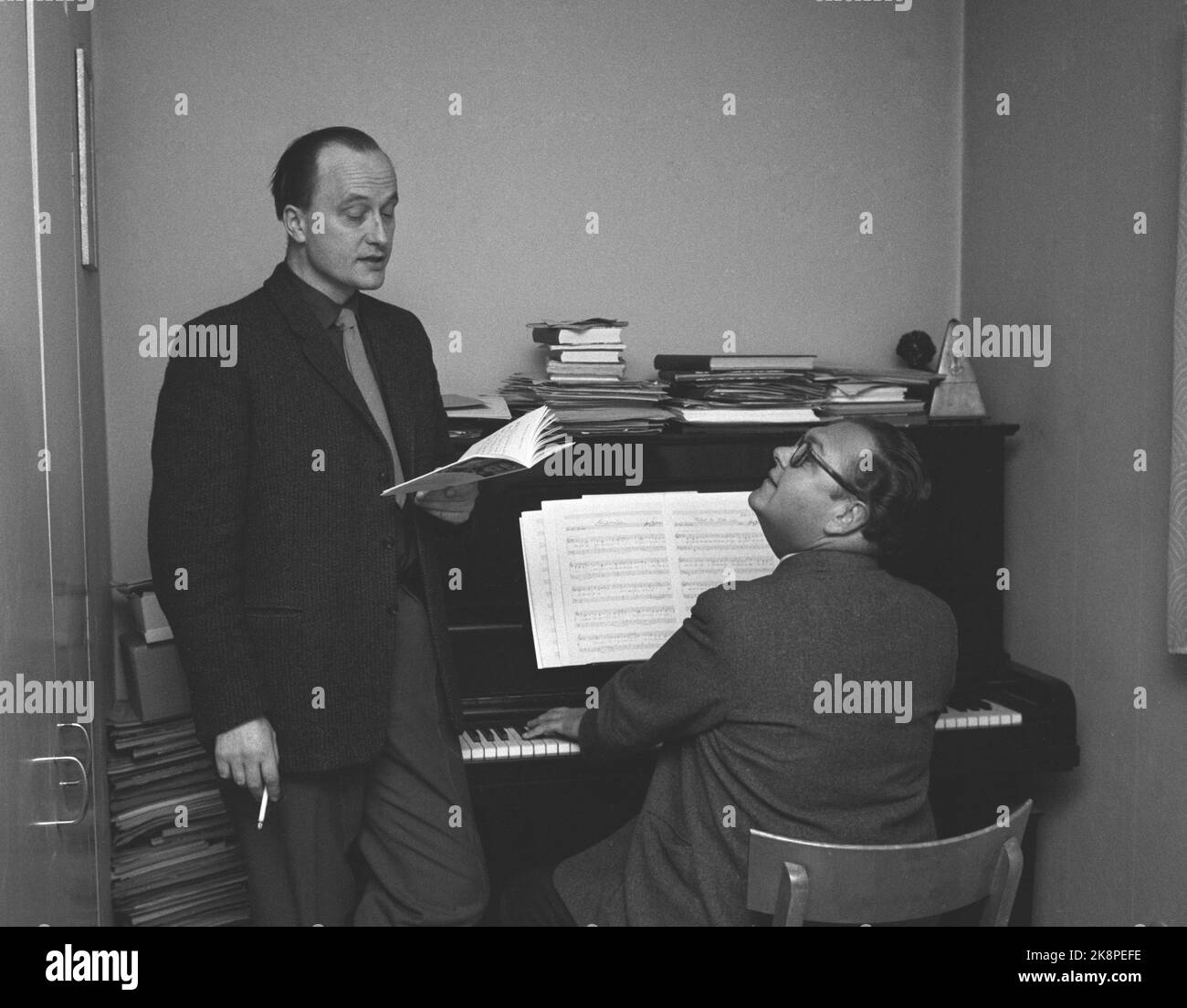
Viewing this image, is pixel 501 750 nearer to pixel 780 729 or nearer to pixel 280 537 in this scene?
pixel 280 537

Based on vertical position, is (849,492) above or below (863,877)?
above

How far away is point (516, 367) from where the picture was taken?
3092 mm

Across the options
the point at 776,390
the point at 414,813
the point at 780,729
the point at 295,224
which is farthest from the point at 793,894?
the point at 776,390

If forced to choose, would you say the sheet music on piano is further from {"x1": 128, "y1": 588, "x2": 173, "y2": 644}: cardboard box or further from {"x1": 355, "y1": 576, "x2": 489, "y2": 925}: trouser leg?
{"x1": 128, "y1": 588, "x2": 173, "y2": 644}: cardboard box

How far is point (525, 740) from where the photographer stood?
2.42m

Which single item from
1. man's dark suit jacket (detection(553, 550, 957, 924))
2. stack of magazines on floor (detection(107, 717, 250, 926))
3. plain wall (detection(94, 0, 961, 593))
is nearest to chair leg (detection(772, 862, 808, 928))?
man's dark suit jacket (detection(553, 550, 957, 924))

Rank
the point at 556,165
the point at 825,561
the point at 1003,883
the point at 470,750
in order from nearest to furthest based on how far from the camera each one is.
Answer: the point at 1003,883, the point at 825,561, the point at 470,750, the point at 556,165

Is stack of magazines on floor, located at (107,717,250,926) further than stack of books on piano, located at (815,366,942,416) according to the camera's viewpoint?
No

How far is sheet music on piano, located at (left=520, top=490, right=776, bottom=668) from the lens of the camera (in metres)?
2.56

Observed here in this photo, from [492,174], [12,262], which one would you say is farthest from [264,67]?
[12,262]

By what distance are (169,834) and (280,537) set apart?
1.03 m

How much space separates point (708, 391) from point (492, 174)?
806 mm

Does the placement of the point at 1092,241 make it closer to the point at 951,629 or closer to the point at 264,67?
the point at 951,629

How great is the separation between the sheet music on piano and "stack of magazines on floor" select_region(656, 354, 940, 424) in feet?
0.75
